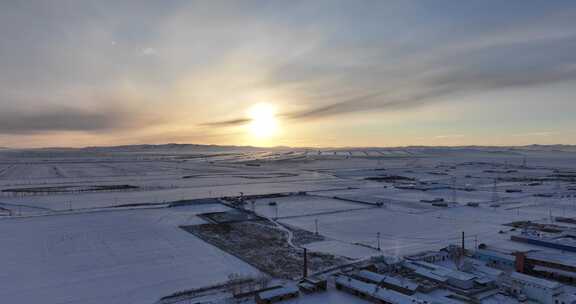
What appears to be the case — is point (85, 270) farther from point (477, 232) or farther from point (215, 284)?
point (477, 232)

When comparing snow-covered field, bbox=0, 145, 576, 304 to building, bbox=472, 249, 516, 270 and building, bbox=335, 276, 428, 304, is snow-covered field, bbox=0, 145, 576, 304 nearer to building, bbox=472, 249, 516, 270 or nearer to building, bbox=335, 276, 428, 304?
A: building, bbox=335, 276, 428, 304

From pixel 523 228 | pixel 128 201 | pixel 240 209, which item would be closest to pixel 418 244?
pixel 523 228

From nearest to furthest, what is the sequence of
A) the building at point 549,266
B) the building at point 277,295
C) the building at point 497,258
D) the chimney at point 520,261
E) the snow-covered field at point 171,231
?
the building at point 277,295
the snow-covered field at point 171,231
the building at point 549,266
the chimney at point 520,261
the building at point 497,258

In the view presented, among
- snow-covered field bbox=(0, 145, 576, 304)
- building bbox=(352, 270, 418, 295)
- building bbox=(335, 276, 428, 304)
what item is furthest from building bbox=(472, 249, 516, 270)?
building bbox=(335, 276, 428, 304)

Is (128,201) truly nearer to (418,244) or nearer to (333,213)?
(333,213)

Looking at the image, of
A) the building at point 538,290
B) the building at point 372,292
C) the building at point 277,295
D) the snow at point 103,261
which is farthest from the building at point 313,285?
the building at point 538,290

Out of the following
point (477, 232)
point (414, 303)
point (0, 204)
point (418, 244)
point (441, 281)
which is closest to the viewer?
point (414, 303)

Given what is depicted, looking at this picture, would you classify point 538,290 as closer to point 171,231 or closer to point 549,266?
point 549,266

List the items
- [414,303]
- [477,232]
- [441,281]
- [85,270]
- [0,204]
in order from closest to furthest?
[414,303] → [441,281] → [85,270] → [477,232] → [0,204]

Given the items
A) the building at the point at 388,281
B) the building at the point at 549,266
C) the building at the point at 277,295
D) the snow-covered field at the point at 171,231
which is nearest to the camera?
the building at the point at 277,295

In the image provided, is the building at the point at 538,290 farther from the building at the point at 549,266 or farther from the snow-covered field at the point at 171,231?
the snow-covered field at the point at 171,231

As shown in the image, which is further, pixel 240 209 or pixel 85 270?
pixel 240 209
